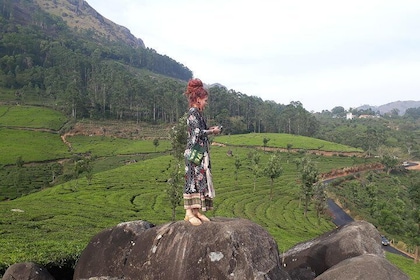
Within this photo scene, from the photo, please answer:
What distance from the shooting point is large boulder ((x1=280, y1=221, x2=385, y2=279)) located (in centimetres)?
1163

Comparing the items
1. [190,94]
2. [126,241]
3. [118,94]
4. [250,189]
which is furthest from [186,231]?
[118,94]

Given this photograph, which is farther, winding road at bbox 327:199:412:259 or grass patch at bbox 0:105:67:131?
grass patch at bbox 0:105:67:131

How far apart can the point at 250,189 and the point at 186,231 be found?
57516 millimetres

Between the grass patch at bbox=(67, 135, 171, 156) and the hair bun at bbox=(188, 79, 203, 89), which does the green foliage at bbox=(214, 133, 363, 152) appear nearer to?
the grass patch at bbox=(67, 135, 171, 156)

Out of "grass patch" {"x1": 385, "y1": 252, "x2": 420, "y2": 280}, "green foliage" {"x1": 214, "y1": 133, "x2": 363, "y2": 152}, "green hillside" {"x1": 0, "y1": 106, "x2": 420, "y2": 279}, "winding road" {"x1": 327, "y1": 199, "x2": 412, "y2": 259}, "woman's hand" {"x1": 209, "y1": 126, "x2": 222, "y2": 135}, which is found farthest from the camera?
"green foliage" {"x1": 214, "y1": 133, "x2": 363, "y2": 152}

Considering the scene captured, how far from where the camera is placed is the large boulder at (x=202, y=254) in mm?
8062

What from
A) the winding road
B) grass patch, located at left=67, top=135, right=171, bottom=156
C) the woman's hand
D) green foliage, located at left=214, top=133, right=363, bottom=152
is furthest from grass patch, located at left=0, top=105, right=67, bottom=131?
the woman's hand

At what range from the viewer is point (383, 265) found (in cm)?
820

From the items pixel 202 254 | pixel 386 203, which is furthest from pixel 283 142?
pixel 202 254

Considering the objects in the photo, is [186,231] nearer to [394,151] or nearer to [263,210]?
[263,210]

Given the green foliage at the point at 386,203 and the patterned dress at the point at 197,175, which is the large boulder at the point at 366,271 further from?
the green foliage at the point at 386,203

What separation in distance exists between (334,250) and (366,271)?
158 inches

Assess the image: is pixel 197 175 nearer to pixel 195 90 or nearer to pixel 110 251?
pixel 195 90

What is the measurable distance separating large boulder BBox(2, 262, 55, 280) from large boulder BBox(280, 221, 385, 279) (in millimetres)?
7822
